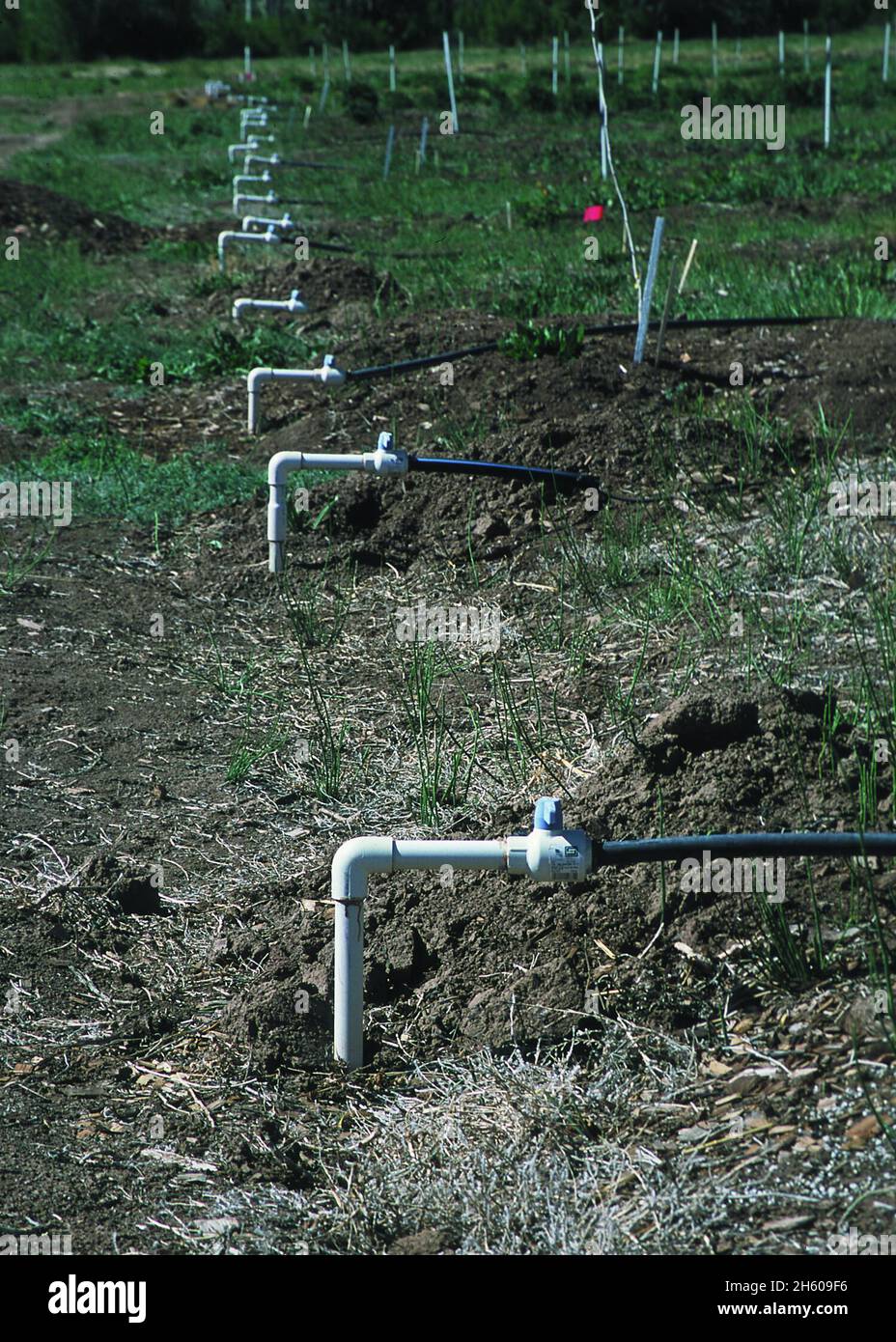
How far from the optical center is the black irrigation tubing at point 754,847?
2500 mm

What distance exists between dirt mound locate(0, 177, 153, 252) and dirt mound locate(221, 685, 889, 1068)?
1229 cm

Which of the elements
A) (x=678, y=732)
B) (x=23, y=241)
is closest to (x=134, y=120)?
(x=23, y=241)

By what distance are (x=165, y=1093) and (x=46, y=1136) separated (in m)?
0.27

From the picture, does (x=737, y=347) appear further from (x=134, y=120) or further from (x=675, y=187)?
(x=134, y=120)

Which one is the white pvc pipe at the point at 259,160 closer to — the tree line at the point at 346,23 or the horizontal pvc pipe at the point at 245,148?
the horizontal pvc pipe at the point at 245,148

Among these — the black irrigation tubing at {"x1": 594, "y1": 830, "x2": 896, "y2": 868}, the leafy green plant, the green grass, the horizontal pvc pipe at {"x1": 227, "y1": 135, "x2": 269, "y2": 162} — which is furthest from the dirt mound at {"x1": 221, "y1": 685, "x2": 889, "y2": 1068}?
the horizontal pvc pipe at {"x1": 227, "y1": 135, "x2": 269, "y2": 162}

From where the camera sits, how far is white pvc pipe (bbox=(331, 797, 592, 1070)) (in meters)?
2.63

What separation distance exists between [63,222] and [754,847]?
14315mm

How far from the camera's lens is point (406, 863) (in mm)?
2699

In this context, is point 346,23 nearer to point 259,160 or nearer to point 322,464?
point 259,160

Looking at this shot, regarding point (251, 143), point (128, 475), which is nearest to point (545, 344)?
point (128, 475)
